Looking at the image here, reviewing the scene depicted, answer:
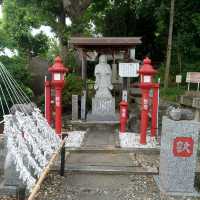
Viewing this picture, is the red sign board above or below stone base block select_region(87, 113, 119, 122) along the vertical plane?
above

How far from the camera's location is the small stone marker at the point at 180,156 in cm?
384

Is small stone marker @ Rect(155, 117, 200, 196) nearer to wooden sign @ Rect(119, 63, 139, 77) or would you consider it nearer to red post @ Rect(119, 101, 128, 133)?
red post @ Rect(119, 101, 128, 133)

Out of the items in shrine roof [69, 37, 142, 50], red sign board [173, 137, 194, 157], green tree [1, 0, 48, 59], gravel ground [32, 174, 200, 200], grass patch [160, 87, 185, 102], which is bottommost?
gravel ground [32, 174, 200, 200]

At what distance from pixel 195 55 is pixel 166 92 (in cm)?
269

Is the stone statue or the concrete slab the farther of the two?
the stone statue

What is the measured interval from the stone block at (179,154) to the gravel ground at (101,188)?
205 mm

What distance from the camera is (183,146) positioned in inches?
152

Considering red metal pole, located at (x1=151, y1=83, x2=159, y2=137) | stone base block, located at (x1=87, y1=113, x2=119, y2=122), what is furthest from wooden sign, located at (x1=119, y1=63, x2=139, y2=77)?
stone base block, located at (x1=87, y1=113, x2=119, y2=122)

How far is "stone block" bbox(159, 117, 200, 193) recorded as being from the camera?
3840 mm

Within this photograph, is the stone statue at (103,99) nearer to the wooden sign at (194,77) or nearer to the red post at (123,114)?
the red post at (123,114)

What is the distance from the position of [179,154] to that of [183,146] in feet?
0.42

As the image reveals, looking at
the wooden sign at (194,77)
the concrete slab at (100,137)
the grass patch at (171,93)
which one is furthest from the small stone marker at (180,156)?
the grass patch at (171,93)

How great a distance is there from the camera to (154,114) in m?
6.73

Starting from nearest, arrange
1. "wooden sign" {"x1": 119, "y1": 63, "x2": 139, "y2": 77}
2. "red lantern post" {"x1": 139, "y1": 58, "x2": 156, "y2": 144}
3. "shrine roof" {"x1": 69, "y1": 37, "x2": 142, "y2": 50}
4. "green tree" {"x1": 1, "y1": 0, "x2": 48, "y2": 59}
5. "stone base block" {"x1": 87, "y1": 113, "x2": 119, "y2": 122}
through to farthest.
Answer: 1. "red lantern post" {"x1": 139, "y1": 58, "x2": 156, "y2": 144}
2. "wooden sign" {"x1": 119, "y1": 63, "x2": 139, "y2": 77}
3. "shrine roof" {"x1": 69, "y1": 37, "x2": 142, "y2": 50}
4. "stone base block" {"x1": 87, "y1": 113, "x2": 119, "y2": 122}
5. "green tree" {"x1": 1, "y1": 0, "x2": 48, "y2": 59}
